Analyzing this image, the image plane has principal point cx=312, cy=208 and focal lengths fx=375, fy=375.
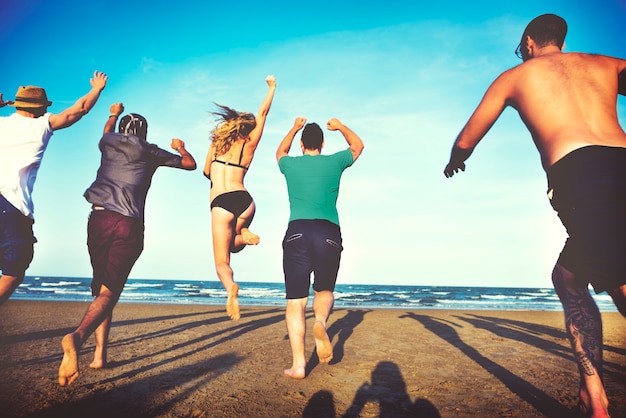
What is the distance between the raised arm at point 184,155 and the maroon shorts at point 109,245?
2.61 feet

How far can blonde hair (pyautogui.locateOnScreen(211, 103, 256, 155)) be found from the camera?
4.79 meters

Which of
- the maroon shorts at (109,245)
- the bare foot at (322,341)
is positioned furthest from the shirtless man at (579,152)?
the maroon shorts at (109,245)

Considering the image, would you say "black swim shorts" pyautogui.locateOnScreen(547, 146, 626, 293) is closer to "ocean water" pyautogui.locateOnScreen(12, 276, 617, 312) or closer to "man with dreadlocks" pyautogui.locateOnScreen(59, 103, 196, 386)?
"man with dreadlocks" pyautogui.locateOnScreen(59, 103, 196, 386)

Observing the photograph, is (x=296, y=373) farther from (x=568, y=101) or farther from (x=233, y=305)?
(x=568, y=101)

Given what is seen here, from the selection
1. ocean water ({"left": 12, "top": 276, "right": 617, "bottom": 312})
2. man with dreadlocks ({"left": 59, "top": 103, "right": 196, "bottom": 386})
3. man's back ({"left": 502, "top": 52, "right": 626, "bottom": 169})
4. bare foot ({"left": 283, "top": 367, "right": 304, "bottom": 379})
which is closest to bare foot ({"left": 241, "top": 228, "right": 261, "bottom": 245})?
man with dreadlocks ({"left": 59, "top": 103, "right": 196, "bottom": 386})

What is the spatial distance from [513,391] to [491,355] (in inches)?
75.8

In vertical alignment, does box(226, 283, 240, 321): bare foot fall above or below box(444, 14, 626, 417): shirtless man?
below

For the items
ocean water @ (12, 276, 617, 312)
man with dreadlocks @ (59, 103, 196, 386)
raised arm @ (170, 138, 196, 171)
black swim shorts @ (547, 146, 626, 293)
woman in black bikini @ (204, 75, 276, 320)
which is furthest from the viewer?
ocean water @ (12, 276, 617, 312)

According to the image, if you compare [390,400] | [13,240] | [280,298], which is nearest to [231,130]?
[13,240]

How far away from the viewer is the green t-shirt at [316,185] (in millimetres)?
3898

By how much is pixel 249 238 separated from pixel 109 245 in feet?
5.20

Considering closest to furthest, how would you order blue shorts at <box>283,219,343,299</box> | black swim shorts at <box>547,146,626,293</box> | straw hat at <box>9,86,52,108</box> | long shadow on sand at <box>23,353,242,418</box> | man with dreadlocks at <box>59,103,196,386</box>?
black swim shorts at <box>547,146,626,293</box>
long shadow on sand at <box>23,353,242,418</box>
man with dreadlocks at <box>59,103,196,386</box>
straw hat at <box>9,86,52,108</box>
blue shorts at <box>283,219,343,299</box>

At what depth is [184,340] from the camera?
6.20 metres

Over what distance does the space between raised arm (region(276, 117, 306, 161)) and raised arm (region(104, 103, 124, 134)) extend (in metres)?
1.80
